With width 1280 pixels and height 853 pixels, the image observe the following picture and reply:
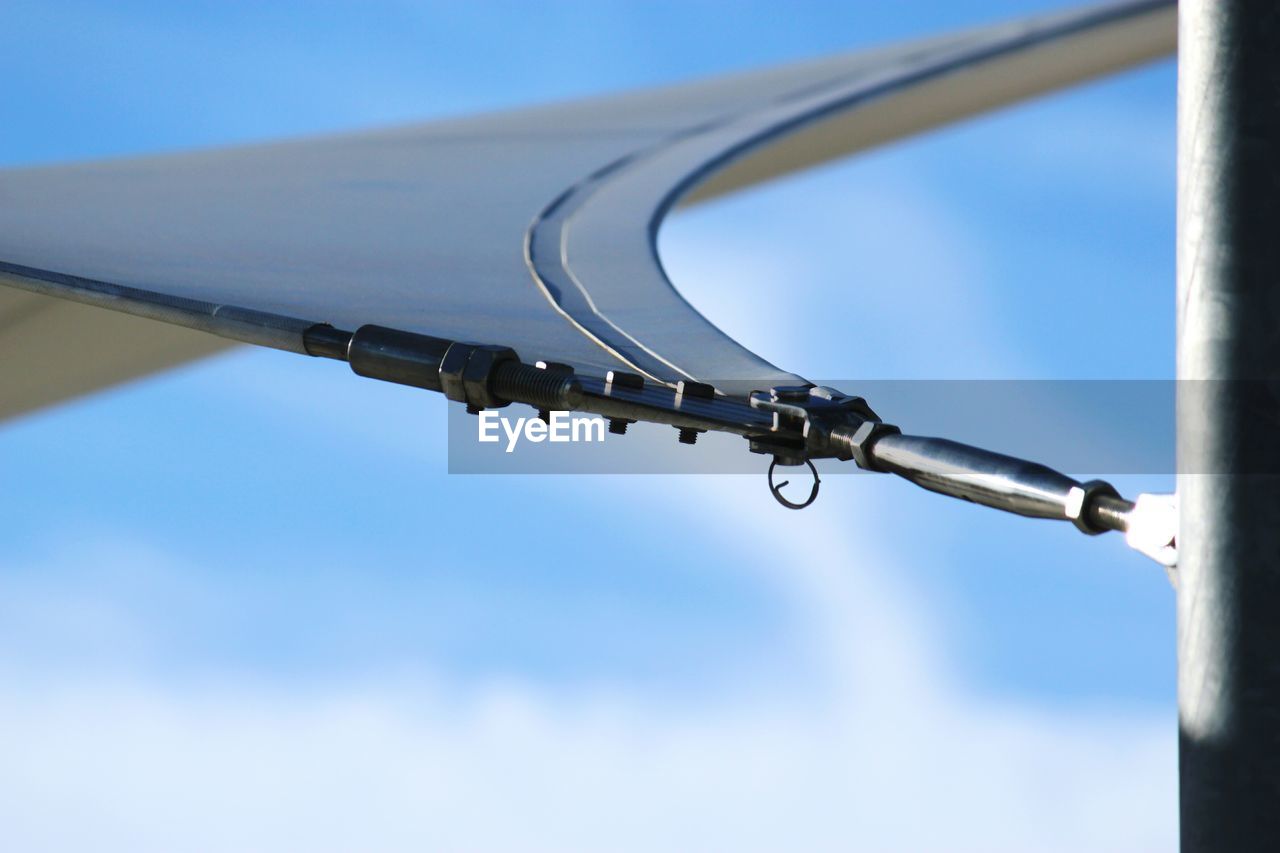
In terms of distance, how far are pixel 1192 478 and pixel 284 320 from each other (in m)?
0.82

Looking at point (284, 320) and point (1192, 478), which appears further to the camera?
point (284, 320)

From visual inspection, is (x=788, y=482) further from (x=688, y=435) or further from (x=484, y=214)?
(x=484, y=214)

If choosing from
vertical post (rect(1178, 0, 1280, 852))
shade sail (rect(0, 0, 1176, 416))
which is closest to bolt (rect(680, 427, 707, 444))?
shade sail (rect(0, 0, 1176, 416))

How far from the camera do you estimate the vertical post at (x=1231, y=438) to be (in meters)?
0.70

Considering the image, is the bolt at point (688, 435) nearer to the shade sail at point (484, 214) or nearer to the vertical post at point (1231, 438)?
the shade sail at point (484, 214)

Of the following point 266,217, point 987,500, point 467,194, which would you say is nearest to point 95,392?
point 266,217

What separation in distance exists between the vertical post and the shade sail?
346mm

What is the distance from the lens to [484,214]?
89.4 inches

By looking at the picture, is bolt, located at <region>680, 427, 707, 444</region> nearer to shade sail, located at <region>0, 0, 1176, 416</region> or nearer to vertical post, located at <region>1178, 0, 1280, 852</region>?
shade sail, located at <region>0, 0, 1176, 416</region>

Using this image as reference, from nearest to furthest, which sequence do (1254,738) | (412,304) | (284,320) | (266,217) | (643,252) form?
1. (1254,738)
2. (284,320)
3. (412,304)
4. (643,252)
5. (266,217)

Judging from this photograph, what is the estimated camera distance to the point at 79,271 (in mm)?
1592

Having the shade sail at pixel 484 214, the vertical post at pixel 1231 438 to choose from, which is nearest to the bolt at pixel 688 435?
the shade sail at pixel 484 214

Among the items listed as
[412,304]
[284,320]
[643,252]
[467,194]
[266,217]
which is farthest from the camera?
[467,194]

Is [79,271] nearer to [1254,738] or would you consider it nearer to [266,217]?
[266,217]
